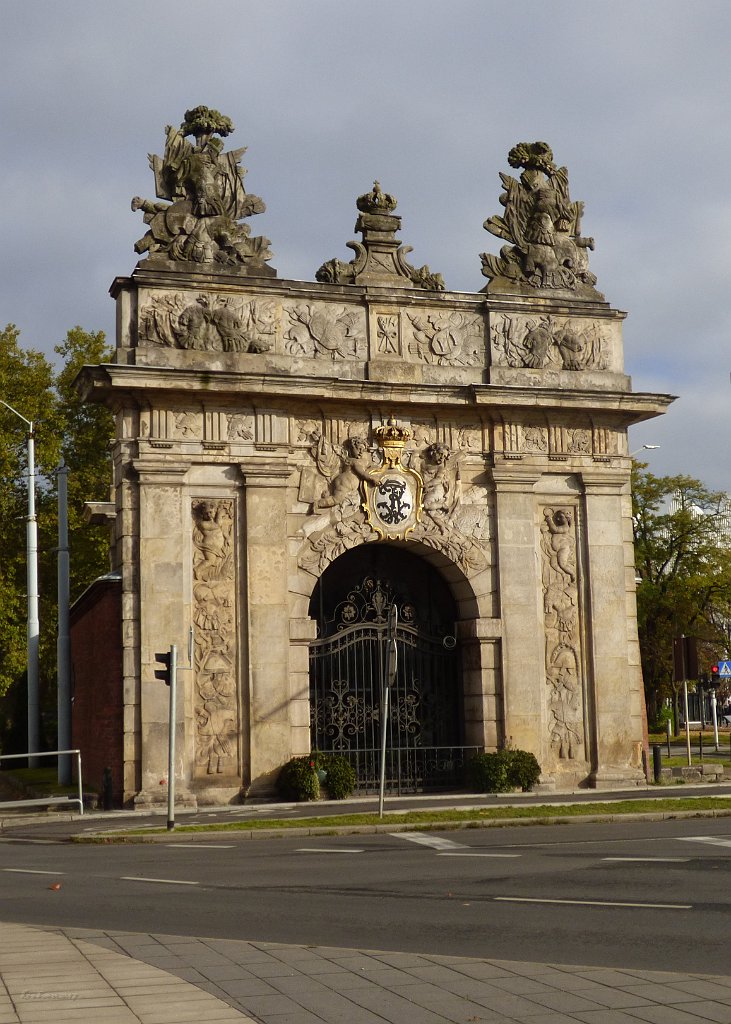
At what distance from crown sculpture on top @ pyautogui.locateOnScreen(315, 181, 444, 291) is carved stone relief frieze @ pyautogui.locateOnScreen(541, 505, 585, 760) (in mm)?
5254

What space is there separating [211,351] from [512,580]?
280 inches

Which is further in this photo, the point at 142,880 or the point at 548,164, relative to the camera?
the point at 548,164

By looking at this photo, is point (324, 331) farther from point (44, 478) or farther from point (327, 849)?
point (44, 478)

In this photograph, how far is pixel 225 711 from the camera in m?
23.4

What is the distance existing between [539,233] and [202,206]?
6.97 metres

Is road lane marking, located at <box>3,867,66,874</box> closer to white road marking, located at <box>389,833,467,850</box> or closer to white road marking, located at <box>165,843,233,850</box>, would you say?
white road marking, located at <box>165,843,233,850</box>

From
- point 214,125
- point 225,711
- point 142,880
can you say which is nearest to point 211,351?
point 214,125

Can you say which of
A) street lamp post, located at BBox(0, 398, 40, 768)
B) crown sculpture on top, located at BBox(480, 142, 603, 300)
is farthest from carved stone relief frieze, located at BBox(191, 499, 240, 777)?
street lamp post, located at BBox(0, 398, 40, 768)

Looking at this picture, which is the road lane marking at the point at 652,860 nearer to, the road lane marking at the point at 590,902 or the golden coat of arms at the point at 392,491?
the road lane marking at the point at 590,902

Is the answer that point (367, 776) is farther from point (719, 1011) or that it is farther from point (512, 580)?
point (719, 1011)

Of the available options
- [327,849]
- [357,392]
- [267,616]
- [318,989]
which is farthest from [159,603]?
[318,989]

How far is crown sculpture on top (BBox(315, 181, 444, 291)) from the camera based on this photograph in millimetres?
25547

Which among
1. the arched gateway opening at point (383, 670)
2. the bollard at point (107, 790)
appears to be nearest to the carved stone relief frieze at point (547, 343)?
the arched gateway opening at point (383, 670)

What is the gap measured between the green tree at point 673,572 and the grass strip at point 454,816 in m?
31.0
